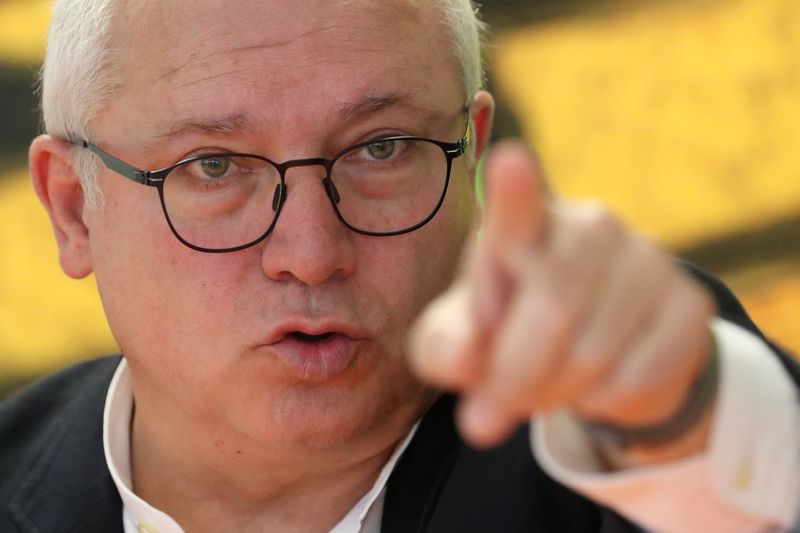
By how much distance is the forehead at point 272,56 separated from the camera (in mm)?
1546

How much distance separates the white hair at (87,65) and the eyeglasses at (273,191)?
11cm

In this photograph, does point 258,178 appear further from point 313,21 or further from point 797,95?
point 797,95

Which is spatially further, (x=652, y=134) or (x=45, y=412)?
(x=652, y=134)

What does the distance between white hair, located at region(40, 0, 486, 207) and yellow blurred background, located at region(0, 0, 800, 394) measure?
114 cm

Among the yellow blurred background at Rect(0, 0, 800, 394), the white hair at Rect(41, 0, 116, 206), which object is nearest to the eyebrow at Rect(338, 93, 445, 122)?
the white hair at Rect(41, 0, 116, 206)

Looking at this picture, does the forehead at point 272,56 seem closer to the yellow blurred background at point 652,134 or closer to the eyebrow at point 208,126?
the eyebrow at point 208,126

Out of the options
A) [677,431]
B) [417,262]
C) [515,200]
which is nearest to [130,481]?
[417,262]

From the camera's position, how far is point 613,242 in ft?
3.04

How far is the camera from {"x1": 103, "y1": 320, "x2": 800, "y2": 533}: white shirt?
105cm

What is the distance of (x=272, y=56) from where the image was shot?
155 cm

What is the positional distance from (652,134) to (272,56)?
1.56 metres

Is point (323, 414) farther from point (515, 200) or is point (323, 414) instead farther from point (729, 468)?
point (515, 200)

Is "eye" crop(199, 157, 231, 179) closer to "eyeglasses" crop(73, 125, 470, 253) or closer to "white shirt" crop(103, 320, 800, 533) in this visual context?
"eyeglasses" crop(73, 125, 470, 253)

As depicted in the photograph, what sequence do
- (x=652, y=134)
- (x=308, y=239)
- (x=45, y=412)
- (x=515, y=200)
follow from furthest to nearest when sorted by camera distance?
(x=652, y=134) → (x=45, y=412) → (x=308, y=239) → (x=515, y=200)
